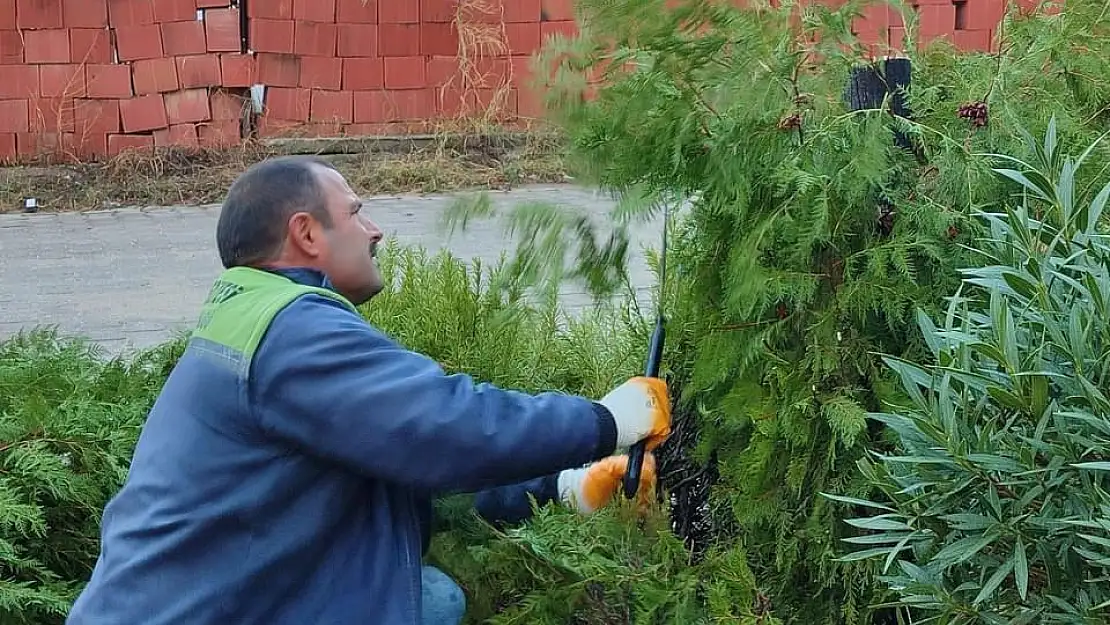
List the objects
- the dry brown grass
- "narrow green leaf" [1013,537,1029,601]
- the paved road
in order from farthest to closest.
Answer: the dry brown grass < the paved road < "narrow green leaf" [1013,537,1029,601]

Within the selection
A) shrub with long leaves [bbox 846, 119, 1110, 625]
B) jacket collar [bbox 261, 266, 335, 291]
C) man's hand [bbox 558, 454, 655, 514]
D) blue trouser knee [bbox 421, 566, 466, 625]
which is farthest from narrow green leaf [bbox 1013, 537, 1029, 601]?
jacket collar [bbox 261, 266, 335, 291]

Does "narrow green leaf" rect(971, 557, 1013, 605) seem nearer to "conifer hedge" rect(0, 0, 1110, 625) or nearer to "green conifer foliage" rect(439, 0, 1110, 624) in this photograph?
"conifer hedge" rect(0, 0, 1110, 625)

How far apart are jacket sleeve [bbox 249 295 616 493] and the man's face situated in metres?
0.26

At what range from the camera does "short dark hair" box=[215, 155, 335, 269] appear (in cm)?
218

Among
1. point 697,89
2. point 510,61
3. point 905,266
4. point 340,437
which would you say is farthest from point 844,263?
point 510,61

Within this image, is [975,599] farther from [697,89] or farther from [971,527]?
[697,89]

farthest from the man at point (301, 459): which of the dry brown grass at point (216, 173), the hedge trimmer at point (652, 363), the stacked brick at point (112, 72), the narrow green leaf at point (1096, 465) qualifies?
the stacked brick at point (112, 72)

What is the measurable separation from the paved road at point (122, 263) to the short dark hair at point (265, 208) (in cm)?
346

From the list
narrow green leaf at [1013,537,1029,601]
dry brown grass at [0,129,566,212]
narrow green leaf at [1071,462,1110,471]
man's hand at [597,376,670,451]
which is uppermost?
narrow green leaf at [1071,462,1110,471]

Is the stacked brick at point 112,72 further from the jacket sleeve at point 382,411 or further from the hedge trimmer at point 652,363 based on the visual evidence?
the jacket sleeve at point 382,411

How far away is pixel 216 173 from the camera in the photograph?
1084 centimetres

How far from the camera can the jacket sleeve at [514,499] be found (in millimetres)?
2518

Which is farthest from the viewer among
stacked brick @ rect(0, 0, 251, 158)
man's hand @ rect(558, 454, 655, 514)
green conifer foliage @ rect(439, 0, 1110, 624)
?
stacked brick @ rect(0, 0, 251, 158)

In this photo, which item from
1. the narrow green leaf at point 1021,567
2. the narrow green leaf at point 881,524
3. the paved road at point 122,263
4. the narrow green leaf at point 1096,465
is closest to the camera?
the narrow green leaf at point 1096,465
